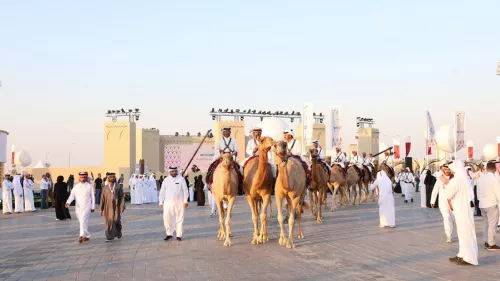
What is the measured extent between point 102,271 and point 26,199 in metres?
18.8

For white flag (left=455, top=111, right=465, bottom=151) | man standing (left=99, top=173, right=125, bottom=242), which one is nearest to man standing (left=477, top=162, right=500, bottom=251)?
man standing (left=99, top=173, right=125, bottom=242)

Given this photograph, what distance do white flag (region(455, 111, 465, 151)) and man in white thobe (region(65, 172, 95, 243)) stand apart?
1545 cm

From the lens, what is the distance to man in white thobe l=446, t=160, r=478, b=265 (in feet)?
29.9

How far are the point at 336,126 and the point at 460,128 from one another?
252 inches

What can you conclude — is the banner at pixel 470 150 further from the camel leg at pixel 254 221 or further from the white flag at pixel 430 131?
the camel leg at pixel 254 221

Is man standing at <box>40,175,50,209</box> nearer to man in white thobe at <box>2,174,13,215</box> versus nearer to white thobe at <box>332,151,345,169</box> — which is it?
man in white thobe at <box>2,174,13,215</box>

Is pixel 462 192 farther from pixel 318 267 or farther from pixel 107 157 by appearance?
pixel 107 157

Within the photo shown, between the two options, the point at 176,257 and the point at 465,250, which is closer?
the point at 465,250

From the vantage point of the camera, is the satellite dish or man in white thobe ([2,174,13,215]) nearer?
man in white thobe ([2,174,13,215])

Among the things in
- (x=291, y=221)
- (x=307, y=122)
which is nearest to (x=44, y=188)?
(x=307, y=122)

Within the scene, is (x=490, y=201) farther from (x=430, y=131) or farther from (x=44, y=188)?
(x=44, y=188)

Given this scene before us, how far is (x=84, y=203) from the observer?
13453 mm

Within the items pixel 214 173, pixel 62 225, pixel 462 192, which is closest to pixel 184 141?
pixel 62 225

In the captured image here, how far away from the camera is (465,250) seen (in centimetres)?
910
